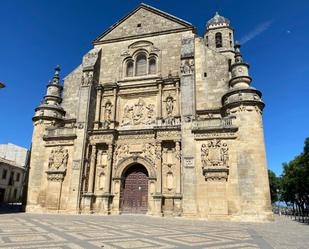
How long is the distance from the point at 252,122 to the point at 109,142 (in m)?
9.35

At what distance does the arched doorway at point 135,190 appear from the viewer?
663 inches

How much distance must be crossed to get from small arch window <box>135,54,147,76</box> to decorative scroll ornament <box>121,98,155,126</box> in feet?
8.09

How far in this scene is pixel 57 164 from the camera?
17.7m

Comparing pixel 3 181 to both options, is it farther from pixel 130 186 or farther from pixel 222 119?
pixel 222 119

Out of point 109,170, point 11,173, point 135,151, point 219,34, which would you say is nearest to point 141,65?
point 135,151

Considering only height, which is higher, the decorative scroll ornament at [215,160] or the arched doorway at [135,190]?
the decorative scroll ornament at [215,160]

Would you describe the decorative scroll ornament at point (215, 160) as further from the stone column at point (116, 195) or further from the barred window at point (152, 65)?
the barred window at point (152, 65)

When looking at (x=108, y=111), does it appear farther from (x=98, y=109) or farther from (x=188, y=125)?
(x=188, y=125)

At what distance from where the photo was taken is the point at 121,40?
21.3m

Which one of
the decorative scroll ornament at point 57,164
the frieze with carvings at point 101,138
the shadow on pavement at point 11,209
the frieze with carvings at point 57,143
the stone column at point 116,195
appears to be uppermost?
the frieze with carvings at point 101,138

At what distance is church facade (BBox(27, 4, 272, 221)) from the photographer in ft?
Result: 47.9

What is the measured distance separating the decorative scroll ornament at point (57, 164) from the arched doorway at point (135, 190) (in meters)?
4.22

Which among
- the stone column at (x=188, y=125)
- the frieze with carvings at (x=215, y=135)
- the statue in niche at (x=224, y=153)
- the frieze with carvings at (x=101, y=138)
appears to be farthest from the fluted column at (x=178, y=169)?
the frieze with carvings at (x=101, y=138)

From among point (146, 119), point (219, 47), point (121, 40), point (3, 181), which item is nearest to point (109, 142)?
point (146, 119)
